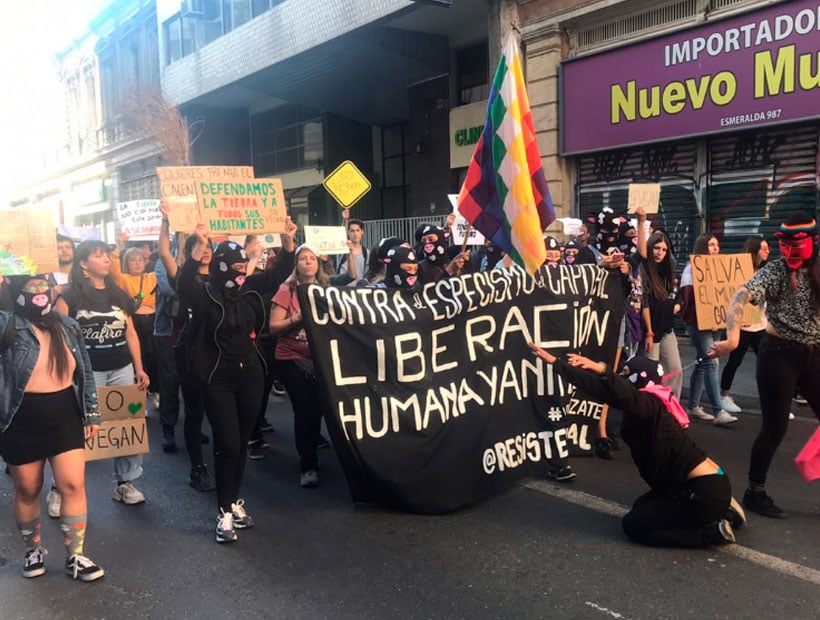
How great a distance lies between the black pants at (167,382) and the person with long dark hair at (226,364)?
6.56ft

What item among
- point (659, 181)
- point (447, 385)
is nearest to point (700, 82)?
point (659, 181)

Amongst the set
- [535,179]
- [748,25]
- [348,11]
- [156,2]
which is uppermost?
[156,2]

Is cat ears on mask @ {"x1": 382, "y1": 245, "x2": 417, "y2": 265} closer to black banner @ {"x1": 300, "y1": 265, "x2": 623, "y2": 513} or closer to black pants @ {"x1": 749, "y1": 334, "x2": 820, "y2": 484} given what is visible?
black banner @ {"x1": 300, "y1": 265, "x2": 623, "y2": 513}

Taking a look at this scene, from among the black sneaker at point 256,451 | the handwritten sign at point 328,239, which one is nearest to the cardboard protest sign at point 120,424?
the black sneaker at point 256,451

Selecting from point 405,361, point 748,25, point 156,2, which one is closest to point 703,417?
point 405,361

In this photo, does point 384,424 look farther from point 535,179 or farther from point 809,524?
point 809,524

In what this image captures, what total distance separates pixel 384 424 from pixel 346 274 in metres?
3.25

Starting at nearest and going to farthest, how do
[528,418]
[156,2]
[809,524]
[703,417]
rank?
[809,524], [528,418], [703,417], [156,2]

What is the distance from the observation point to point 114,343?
501 centimetres

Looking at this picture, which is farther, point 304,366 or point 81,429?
point 304,366

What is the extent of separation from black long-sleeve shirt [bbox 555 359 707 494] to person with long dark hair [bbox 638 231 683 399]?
2345 millimetres

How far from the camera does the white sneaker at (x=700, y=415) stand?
6691 mm

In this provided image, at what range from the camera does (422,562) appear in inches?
152

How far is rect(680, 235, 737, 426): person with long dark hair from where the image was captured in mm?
→ 6641
